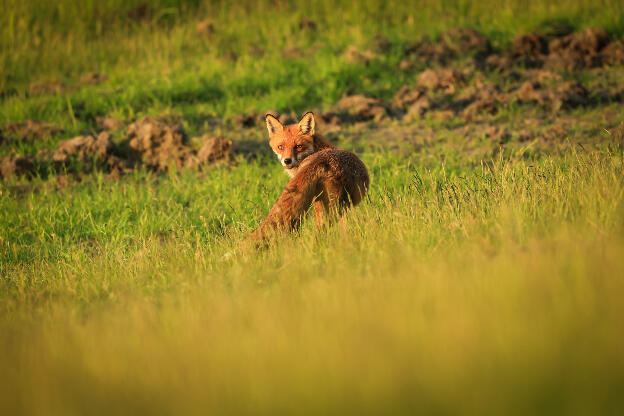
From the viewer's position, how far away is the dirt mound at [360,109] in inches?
422

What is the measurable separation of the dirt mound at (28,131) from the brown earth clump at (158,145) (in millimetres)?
1658

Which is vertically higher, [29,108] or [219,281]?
[29,108]

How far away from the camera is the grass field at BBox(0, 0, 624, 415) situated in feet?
8.13

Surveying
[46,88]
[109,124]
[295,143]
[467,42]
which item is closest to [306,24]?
[467,42]

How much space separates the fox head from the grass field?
0.78 metres

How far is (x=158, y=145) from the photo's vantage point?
9719mm

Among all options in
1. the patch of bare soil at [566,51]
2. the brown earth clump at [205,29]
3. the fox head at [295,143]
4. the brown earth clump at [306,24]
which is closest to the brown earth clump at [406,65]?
the patch of bare soil at [566,51]

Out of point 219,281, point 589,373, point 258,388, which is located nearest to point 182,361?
point 258,388

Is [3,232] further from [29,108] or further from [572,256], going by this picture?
[572,256]

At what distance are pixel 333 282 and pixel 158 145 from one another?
22.0ft

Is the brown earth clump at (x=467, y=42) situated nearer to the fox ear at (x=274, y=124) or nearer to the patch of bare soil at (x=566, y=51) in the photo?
the patch of bare soil at (x=566, y=51)

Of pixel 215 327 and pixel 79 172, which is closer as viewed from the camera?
pixel 215 327

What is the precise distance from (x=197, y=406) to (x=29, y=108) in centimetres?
1038

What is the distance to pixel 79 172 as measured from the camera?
9172 millimetres
